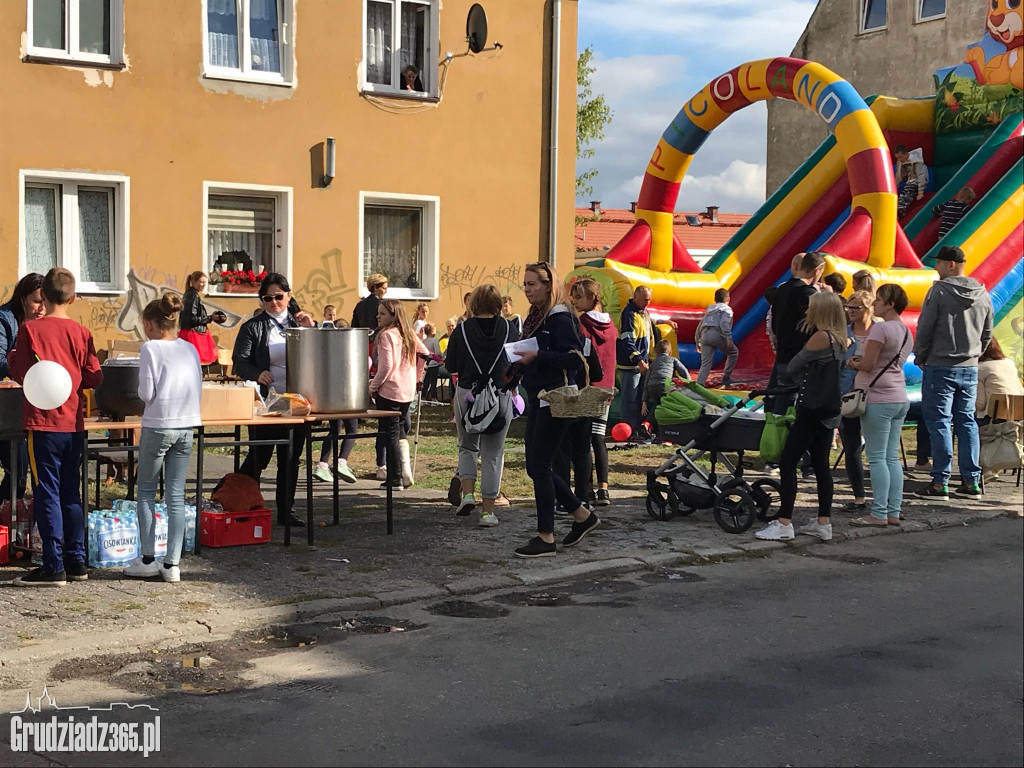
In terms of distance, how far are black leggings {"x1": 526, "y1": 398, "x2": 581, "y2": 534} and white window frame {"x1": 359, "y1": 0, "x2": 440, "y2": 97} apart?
38.3 ft

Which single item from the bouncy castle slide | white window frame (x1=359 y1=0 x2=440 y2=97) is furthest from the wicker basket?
white window frame (x1=359 y1=0 x2=440 y2=97)

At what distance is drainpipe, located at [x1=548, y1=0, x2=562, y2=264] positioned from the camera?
21.1 meters

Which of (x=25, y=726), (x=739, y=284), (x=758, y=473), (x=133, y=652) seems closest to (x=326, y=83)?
(x=739, y=284)

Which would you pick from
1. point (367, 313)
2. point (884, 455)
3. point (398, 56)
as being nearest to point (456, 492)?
point (884, 455)

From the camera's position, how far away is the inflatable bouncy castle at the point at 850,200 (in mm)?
17469

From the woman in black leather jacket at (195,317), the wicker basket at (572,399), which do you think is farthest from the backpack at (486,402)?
the woman in black leather jacket at (195,317)

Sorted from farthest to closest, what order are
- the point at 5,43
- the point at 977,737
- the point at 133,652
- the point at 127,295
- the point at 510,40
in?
the point at 510,40
the point at 127,295
the point at 5,43
the point at 133,652
the point at 977,737

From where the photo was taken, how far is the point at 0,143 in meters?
16.8

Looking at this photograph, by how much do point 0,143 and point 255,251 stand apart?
3762 millimetres

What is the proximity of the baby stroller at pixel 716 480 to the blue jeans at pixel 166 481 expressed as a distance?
3.97 metres

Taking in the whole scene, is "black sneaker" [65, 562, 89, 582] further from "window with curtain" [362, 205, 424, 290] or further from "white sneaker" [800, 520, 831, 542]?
"window with curtain" [362, 205, 424, 290]

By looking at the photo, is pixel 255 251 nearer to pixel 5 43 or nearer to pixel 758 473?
pixel 5 43

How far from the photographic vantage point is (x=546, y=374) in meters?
8.95

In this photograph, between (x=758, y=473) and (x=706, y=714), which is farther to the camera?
(x=758, y=473)
